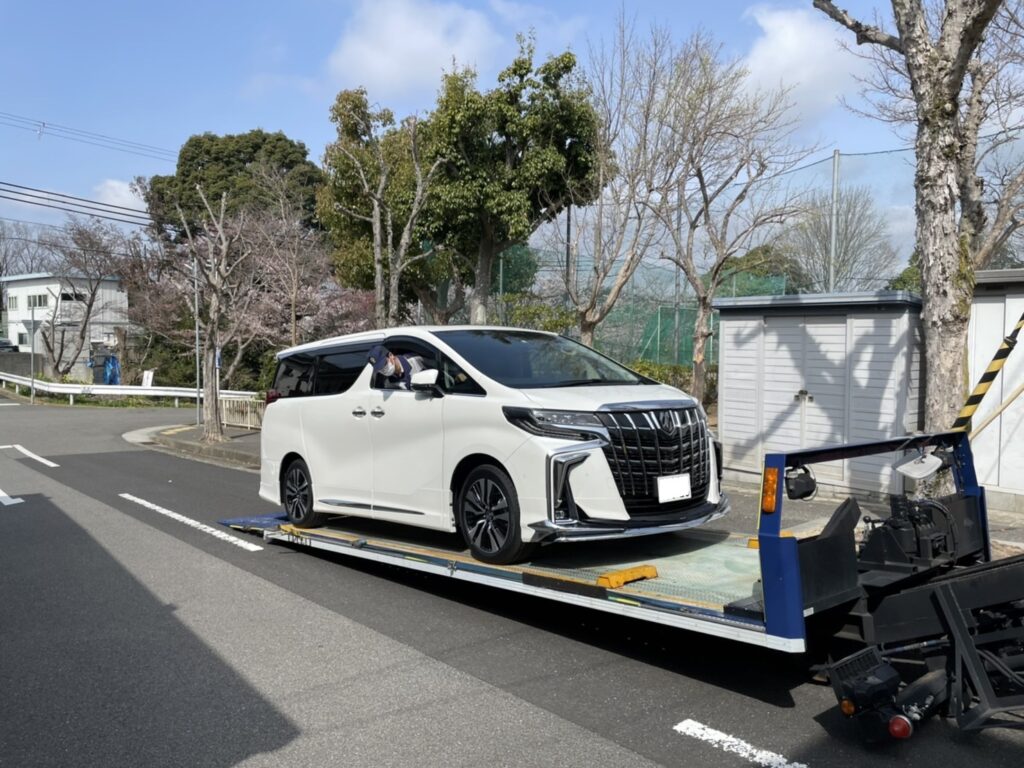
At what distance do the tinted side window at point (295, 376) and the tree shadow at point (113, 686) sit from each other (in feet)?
7.25

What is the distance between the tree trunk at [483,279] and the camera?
1755 cm

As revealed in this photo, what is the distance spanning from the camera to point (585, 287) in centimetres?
1483

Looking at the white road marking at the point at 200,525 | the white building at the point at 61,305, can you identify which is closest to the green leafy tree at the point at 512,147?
the white road marking at the point at 200,525

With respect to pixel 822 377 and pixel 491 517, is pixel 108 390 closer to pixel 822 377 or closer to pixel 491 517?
pixel 822 377

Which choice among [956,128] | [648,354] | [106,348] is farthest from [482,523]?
[106,348]

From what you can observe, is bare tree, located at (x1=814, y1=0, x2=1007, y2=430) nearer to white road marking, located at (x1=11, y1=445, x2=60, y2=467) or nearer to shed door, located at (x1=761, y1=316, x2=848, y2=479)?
shed door, located at (x1=761, y1=316, x2=848, y2=479)

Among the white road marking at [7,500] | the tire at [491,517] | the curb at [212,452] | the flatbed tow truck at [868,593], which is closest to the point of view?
the flatbed tow truck at [868,593]

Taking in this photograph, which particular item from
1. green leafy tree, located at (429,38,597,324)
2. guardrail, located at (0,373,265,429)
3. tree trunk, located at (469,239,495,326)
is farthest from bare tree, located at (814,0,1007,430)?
guardrail, located at (0,373,265,429)

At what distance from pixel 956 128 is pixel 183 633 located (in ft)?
24.9

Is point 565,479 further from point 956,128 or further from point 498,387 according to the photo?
point 956,128

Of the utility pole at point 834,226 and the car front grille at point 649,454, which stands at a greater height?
the utility pole at point 834,226

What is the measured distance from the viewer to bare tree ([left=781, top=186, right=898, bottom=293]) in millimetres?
13016

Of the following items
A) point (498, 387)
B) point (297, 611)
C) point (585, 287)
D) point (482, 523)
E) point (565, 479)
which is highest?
point (585, 287)

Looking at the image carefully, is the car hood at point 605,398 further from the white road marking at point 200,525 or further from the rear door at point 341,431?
the white road marking at point 200,525
